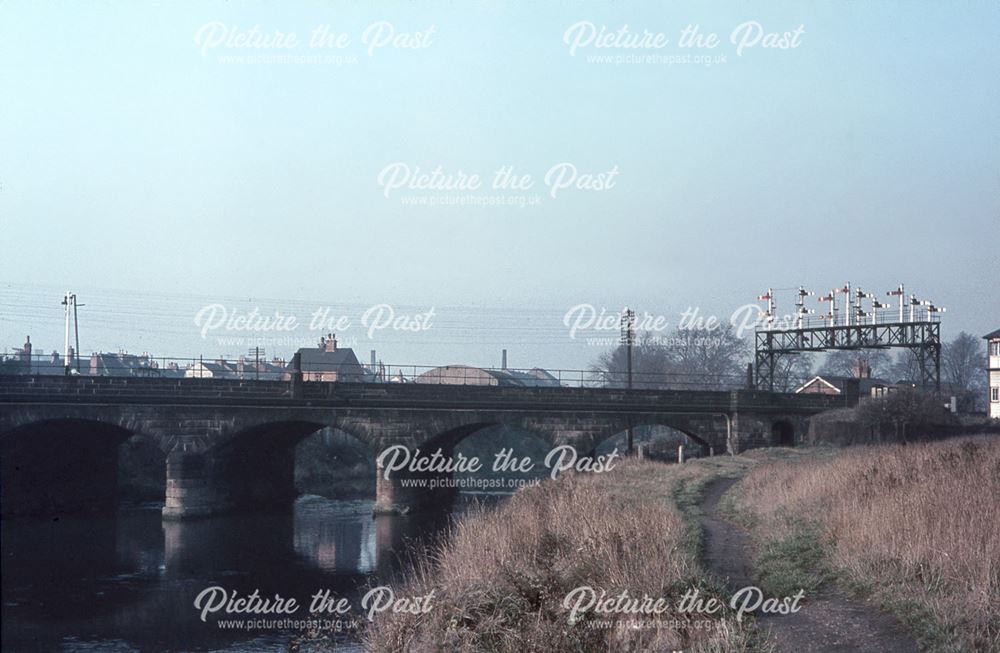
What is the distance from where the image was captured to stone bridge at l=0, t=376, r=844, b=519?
37875 millimetres

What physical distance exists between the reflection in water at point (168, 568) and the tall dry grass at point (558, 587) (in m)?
5.87

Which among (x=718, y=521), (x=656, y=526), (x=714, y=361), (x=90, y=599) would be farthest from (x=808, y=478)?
(x=714, y=361)

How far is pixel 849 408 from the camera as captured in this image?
1734 inches

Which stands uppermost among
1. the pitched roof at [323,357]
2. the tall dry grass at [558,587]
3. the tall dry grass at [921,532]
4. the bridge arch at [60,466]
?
the pitched roof at [323,357]

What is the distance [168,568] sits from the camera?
91.4ft

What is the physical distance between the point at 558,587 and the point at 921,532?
4300mm

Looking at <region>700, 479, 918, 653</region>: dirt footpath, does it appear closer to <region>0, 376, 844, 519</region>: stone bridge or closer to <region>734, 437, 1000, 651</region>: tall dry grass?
<region>734, 437, 1000, 651</region>: tall dry grass

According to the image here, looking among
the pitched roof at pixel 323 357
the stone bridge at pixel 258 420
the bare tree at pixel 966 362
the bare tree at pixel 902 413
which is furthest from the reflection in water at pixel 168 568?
the bare tree at pixel 966 362

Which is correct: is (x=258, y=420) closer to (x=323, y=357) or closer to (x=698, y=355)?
(x=323, y=357)

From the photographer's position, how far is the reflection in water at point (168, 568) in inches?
801

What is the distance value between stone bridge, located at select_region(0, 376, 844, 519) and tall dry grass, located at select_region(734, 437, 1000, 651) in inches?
886

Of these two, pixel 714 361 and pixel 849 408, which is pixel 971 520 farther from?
pixel 714 361

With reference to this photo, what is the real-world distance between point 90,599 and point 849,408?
107 ft

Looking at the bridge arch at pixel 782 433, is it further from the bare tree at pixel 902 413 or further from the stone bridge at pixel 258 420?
the bare tree at pixel 902 413
